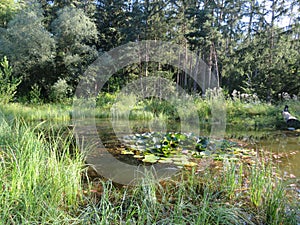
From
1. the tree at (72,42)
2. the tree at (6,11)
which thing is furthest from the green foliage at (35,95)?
the tree at (6,11)

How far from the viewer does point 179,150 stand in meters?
3.50

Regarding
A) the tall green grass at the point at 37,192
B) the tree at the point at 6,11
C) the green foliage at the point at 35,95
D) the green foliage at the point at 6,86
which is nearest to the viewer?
the tall green grass at the point at 37,192

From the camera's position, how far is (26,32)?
10164mm

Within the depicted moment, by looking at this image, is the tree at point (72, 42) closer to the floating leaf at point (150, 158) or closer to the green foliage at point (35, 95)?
the green foliage at point (35, 95)

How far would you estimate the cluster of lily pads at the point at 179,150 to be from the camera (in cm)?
304

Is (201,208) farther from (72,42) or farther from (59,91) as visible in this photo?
(72,42)

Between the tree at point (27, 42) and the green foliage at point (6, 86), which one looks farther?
the tree at point (27, 42)

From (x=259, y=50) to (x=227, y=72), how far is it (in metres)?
1.92

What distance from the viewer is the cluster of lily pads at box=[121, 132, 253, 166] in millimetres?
3035

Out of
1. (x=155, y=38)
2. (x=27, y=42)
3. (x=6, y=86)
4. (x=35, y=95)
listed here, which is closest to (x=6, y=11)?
(x=27, y=42)

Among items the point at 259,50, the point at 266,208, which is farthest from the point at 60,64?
the point at 266,208

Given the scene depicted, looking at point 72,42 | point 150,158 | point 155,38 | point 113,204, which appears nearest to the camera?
point 113,204

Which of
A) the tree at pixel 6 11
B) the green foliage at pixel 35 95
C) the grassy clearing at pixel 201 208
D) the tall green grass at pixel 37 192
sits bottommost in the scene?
the grassy clearing at pixel 201 208

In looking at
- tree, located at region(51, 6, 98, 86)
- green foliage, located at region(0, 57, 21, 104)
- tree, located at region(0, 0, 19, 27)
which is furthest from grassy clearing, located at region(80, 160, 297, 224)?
tree, located at region(0, 0, 19, 27)
